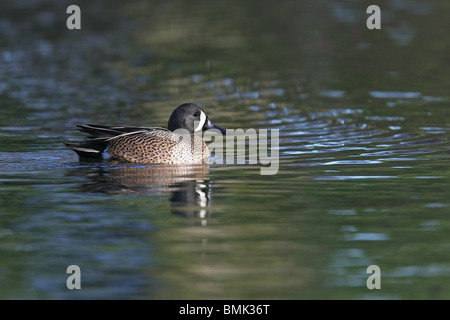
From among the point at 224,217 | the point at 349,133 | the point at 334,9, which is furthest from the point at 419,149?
the point at 334,9

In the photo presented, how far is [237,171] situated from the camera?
36.6 feet

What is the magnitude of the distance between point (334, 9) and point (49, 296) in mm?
20963

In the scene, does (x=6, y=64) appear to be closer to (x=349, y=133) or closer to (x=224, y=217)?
(x=349, y=133)

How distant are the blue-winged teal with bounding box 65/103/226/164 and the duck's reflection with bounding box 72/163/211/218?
5.4 inches

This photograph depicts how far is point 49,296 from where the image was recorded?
676cm

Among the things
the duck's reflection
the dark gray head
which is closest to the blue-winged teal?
the dark gray head

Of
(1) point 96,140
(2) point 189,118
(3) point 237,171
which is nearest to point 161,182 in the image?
(3) point 237,171

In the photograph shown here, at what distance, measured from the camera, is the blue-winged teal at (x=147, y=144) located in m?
11.6

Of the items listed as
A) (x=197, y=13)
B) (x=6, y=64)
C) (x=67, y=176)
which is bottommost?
(x=67, y=176)

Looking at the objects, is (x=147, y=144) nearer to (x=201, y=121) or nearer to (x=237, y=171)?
(x=201, y=121)

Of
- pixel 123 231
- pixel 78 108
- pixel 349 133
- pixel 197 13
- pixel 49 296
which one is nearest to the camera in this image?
pixel 49 296

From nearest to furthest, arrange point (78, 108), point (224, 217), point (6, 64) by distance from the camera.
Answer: point (224, 217) < point (78, 108) < point (6, 64)

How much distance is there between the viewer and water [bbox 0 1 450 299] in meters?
7.22

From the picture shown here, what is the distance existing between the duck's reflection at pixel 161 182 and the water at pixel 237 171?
0.03m
